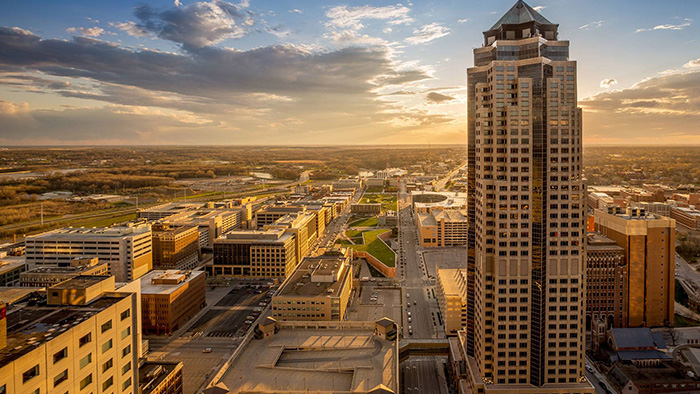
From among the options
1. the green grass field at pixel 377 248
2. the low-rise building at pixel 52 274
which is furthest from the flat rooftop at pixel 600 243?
the low-rise building at pixel 52 274

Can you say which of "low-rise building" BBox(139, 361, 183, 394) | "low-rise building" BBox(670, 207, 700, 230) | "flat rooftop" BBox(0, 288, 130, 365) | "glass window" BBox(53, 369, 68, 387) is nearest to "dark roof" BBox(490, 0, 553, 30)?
"flat rooftop" BBox(0, 288, 130, 365)

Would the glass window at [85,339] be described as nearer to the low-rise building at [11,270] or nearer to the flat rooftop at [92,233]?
the flat rooftop at [92,233]

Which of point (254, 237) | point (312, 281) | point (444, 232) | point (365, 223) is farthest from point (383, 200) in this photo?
point (312, 281)

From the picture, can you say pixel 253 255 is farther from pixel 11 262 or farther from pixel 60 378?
pixel 60 378

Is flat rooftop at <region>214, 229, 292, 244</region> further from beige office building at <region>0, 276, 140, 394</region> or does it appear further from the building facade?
beige office building at <region>0, 276, 140, 394</region>

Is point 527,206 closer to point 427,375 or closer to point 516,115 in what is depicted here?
point 516,115

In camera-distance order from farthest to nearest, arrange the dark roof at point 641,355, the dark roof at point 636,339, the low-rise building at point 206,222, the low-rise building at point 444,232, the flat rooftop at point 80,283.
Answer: the low-rise building at point 444,232 < the low-rise building at point 206,222 < the dark roof at point 636,339 < the dark roof at point 641,355 < the flat rooftop at point 80,283

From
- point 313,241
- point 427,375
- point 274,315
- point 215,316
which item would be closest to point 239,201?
point 313,241

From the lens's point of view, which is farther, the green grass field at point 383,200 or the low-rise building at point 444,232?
the green grass field at point 383,200
